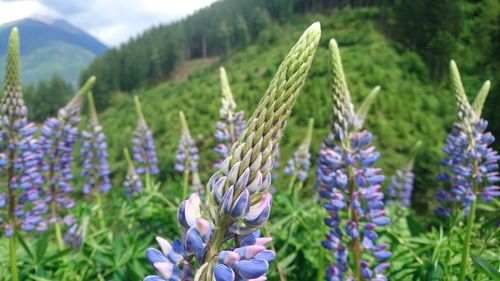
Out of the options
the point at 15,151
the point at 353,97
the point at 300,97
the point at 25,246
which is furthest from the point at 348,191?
the point at 300,97

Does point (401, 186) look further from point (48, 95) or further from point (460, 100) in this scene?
point (48, 95)

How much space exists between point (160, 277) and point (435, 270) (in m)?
1.32

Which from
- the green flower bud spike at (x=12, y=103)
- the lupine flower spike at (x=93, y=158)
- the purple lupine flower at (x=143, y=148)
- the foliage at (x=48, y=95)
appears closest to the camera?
the green flower bud spike at (x=12, y=103)

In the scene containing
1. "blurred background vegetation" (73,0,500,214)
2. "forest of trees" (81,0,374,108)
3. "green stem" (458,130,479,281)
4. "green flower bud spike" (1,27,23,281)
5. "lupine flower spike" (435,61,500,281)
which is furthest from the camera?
"forest of trees" (81,0,374,108)

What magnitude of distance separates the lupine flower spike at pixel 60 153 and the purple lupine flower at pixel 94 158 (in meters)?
0.85

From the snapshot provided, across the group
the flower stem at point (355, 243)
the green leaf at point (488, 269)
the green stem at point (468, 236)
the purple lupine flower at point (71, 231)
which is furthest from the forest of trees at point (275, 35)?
the green leaf at point (488, 269)

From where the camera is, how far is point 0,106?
2.42 metres

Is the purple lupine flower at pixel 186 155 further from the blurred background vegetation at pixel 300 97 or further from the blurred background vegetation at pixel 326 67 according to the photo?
the blurred background vegetation at pixel 326 67

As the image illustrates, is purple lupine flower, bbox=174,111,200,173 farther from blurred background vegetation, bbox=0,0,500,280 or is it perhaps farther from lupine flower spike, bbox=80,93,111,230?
lupine flower spike, bbox=80,93,111,230

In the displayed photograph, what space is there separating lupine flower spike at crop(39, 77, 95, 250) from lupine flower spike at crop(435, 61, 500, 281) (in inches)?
102

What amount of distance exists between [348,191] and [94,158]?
3349mm

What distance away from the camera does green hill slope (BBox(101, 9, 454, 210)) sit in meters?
18.1

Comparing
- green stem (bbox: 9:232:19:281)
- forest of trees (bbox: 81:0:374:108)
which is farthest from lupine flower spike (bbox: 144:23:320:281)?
forest of trees (bbox: 81:0:374:108)

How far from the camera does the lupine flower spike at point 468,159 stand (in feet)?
8.71
